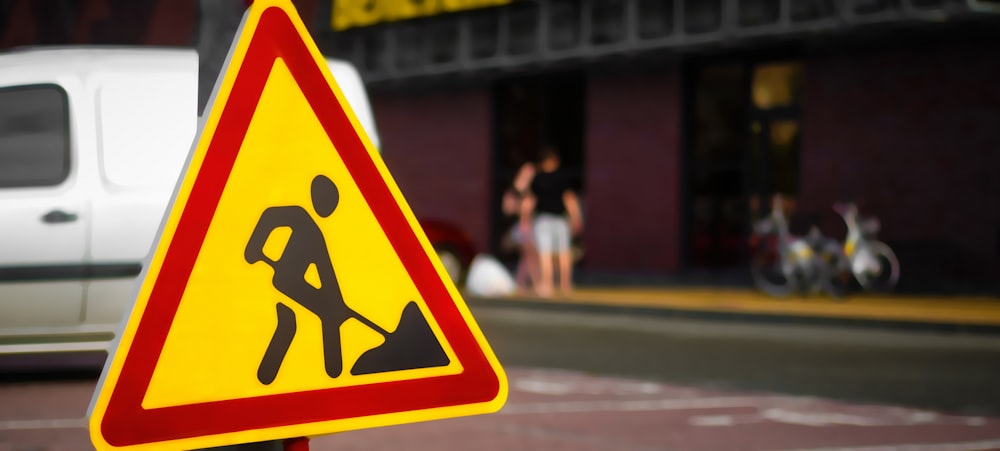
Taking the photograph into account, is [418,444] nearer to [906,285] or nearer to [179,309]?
[179,309]

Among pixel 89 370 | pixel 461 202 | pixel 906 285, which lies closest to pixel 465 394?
pixel 89 370

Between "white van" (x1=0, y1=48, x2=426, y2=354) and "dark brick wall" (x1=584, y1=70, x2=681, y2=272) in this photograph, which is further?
"dark brick wall" (x1=584, y1=70, x2=681, y2=272)

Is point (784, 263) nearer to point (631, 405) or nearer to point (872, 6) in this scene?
point (872, 6)

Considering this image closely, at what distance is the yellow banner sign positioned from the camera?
885 inches

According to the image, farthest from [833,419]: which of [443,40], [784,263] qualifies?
[443,40]

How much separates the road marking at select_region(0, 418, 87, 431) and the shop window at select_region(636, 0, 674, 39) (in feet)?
46.9

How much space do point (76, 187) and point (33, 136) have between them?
0.47 metres

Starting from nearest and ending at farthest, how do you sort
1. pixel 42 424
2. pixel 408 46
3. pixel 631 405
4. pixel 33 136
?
pixel 33 136
pixel 42 424
pixel 631 405
pixel 408 46

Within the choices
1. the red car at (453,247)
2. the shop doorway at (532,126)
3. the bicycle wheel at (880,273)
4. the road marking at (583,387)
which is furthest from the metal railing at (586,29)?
the road marking at (583,387)

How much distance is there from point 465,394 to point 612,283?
19786 millimetres

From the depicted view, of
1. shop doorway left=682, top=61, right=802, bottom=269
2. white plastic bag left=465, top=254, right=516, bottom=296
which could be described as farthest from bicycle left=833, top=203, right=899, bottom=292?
white plastic bag left=465, top=254, right=516, bottom=296

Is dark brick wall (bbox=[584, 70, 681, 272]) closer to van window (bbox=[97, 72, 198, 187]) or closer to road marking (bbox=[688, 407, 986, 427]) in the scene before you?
road marking (bbox=[688, 407, 986, 427])

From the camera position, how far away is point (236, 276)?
2324 mm

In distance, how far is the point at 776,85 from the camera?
20.9m
